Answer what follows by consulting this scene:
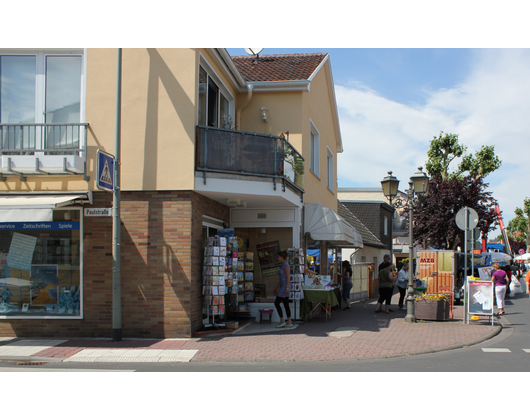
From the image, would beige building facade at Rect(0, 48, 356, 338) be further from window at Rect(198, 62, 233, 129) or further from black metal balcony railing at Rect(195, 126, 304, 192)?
window at Rect(198, 62, 233, 129)

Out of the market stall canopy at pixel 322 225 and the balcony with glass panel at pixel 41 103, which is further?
the market stall canopy at pixel 322 225

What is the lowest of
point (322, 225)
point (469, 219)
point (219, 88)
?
point (322, 225)

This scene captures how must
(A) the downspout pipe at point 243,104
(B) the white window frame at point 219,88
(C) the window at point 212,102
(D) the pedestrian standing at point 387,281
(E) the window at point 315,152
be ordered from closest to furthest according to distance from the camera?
1. (B) the white window frame at point 219,88
2. (C) the window at point 212,102
3. (A) the downspout pipe at point 243,104
4. (D) the pedestrian standing at point 387,281
5. (E) the window at point 315,152

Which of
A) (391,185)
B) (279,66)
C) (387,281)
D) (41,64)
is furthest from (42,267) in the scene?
(387,281)

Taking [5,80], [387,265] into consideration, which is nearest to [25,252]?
[5,80]

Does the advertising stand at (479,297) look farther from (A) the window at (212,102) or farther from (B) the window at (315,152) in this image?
(A) the window at (212,102)

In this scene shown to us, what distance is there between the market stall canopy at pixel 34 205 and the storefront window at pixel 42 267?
0.54m

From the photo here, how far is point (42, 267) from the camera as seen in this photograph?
10.6 metres

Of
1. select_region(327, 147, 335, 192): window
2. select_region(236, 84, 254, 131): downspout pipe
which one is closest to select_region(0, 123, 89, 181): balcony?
select_region(236, 84, 254, 131): downspout pipe

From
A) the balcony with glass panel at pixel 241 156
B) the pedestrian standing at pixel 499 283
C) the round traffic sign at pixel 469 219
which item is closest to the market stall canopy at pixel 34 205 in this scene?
the balcony with glass panel at pixel 241 156

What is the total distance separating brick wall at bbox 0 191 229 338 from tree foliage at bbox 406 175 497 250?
22547 millimetres

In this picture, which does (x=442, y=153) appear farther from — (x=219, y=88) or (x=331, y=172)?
(x=219, y=88)

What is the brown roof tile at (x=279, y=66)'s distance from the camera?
14625mm

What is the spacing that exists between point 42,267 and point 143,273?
223 cm
